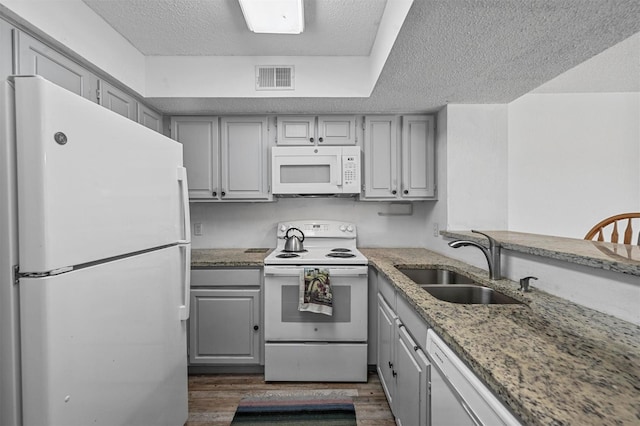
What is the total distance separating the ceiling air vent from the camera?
84.7 inches

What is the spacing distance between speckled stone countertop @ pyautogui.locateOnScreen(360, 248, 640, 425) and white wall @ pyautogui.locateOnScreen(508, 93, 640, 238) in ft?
7.11

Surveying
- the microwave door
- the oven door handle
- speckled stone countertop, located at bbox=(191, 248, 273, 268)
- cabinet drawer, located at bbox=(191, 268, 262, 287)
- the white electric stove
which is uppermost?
the microwave door

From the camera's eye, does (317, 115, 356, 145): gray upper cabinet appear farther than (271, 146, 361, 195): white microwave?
Yes

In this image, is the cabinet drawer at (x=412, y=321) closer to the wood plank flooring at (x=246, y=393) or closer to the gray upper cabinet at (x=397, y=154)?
the wood plank flooring at (x=246, y=393)

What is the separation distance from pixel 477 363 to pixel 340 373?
65.2 inches

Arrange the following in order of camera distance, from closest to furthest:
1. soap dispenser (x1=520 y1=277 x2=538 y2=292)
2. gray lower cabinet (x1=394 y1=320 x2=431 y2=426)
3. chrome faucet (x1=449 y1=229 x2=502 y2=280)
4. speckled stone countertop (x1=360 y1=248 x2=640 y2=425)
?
speckled stone countertop (x1=360 y1=248 x2=640 y2=425) < gray lower cabinet (x1=394 y1=320 x2=431 y2=426) < soap dispenser (x1=520 y1=277 x2=538 y2=292) < chrome faucet (x1=449 y1=229 x2=502 y2=280)

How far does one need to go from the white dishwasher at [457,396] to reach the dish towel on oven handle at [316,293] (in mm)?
1062

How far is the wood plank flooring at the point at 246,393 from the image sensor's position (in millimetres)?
1793

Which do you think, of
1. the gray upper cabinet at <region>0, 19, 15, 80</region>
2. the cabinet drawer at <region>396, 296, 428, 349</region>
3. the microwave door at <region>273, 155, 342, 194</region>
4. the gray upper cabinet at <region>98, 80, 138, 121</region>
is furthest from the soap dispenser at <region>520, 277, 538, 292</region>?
the gray upper cabinet at <region>98, 80, 138, 121</region>

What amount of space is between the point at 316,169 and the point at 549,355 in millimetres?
1954

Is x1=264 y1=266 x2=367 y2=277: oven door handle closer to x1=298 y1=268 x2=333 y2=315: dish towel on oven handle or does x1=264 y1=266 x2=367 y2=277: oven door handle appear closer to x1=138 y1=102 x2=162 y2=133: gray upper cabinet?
x1=298 y1=268 x2=333 y2=315: dish towel on oven handle

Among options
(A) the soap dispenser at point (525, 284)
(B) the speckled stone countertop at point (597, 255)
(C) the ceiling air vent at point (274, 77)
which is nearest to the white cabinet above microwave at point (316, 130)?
(C) the ceiling air vent at point (274, 77)

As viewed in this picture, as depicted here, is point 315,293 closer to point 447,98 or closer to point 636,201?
point 447,98

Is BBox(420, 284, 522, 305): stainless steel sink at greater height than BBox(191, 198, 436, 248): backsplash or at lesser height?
lesser
